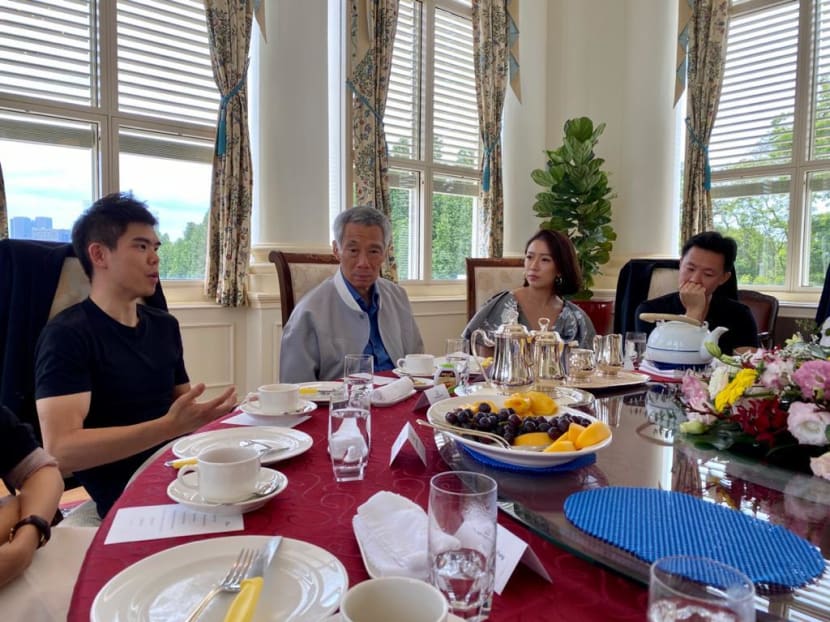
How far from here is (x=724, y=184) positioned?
486 cm

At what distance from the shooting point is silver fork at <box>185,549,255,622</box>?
505 mm

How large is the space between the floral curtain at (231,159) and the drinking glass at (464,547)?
3381 mm

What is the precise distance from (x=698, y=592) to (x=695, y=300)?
6.99 ft

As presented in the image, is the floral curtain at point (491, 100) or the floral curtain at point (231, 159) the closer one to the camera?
the floral curtain at point (231, 159)

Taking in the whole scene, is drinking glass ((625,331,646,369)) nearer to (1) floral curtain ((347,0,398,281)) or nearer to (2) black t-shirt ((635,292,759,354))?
(2) black t-shirt ((635,292,759,354))

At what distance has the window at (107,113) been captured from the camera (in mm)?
3260

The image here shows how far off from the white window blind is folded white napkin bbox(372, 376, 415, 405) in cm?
460

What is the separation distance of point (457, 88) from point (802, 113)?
286 centimetres

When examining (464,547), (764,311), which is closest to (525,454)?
(464,547)

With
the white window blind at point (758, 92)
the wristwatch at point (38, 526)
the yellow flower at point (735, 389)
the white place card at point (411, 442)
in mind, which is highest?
the white window blind at point (758, 92)

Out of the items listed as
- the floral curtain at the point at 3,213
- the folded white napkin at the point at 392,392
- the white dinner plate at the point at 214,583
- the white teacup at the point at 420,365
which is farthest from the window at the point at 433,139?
the white dinner plate at the point at 214,583

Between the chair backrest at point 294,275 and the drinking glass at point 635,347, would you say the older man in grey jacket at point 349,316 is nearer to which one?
the chair backrest at point 294,275

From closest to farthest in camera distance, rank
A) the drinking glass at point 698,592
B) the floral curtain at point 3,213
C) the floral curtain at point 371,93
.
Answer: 1. the drinking glass at point 698,592
2. the floral curtain at point 3,213
3. the floral curtain at point 371,93

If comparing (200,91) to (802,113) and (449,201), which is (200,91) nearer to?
(449,201)
